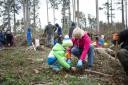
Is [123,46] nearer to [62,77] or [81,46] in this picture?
[81,46]

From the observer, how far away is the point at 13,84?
7645mm

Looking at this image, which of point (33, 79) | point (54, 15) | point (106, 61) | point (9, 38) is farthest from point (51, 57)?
point (54, 15)

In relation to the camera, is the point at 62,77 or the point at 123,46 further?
the point at 123,46

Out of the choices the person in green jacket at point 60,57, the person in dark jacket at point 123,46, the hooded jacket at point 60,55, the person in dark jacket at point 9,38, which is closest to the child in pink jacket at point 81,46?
the person in green jacket at point 60,57

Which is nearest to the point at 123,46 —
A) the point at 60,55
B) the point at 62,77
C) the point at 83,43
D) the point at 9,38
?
the point at 83,43

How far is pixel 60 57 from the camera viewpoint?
28.8 ft

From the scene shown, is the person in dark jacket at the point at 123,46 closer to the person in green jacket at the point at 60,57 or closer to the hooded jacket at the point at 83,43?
the hooded jacket at the point at 83,43

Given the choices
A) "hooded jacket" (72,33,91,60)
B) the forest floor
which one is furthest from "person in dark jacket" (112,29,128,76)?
"hooded jacket" (72,33,91,60)

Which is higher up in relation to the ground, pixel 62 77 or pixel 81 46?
pixel 81 46

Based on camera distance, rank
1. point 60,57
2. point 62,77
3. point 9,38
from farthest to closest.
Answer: point 9,38
point 60,57
point 62,77

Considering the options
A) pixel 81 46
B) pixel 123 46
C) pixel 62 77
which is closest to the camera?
pixel 62 77

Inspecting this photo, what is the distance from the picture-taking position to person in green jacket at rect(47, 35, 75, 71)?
28.7ft

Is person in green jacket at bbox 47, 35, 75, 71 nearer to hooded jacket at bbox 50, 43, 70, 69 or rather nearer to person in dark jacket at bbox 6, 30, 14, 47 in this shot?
hooded jacket at bbox 50, 43, 70, 69

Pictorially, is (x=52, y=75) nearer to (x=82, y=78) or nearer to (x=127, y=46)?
(x=82, y=78)
